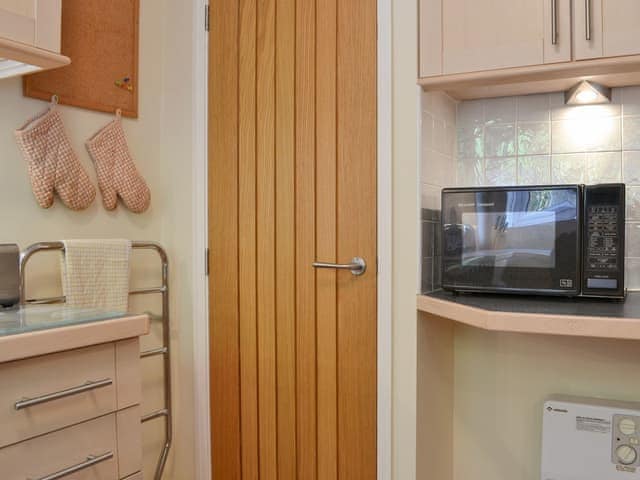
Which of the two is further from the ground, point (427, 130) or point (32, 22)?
point (32, 22)

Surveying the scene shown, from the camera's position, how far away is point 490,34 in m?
1.56

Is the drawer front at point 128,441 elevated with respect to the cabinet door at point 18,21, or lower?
lower

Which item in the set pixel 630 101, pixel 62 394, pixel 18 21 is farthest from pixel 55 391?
pixel 630 101

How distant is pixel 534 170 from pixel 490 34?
514 millimetres

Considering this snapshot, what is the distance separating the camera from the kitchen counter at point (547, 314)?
1247mm

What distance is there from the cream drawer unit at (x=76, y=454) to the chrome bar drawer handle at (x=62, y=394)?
81 millimetres

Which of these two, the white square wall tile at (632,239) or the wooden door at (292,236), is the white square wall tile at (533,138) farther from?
the wooden door at (292,236)

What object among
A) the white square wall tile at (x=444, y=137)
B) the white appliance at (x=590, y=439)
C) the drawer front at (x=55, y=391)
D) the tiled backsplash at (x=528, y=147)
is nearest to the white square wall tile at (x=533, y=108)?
the tiled backsplash at (x=528, y=147)

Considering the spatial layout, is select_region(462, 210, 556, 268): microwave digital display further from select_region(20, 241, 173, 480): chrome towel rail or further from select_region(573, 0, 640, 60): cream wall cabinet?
select_region(20, 241, 173, 480): chrome towel rail

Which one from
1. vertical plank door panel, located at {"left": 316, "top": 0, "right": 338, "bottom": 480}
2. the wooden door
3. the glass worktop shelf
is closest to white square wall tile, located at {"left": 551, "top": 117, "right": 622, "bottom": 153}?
the wooden door

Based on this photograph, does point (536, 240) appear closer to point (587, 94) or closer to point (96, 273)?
point (587, 94)

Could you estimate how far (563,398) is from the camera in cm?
175

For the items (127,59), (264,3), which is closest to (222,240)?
(127,59)

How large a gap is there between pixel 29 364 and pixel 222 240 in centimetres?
100
